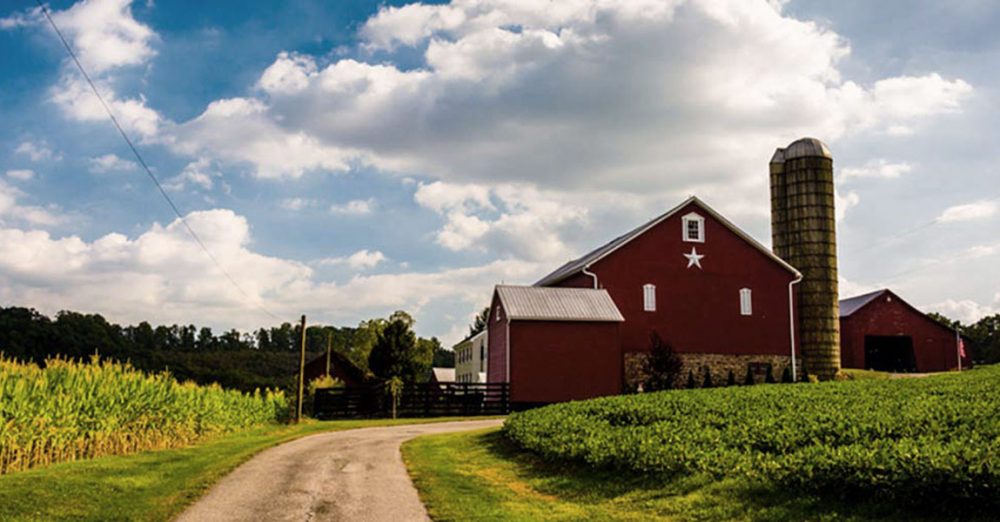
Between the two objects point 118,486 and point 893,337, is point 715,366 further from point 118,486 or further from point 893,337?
point 118,486

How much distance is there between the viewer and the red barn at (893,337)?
50.9 metres

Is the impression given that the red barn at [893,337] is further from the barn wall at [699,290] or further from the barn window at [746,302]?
the barn window at [746,302]

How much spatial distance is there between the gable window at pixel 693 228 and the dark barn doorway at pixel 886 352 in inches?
728

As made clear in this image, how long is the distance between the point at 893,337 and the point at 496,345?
29.1 meters

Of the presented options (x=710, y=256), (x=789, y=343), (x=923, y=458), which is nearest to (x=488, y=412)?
(x=710, y=256)

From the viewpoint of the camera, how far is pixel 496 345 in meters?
38.0

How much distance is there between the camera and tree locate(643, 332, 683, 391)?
3719cm

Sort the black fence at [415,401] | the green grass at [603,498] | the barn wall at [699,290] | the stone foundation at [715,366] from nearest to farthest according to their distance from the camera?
1. the green grass at [603,498]
2. the black fence at [415,401]
3. the stone foundation at [715,366]
4. the barn wall at [699,290]

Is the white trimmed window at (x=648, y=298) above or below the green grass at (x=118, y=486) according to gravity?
above

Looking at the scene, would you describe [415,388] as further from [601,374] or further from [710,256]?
[710,256]

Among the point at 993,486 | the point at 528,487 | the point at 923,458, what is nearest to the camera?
the point at 993,486

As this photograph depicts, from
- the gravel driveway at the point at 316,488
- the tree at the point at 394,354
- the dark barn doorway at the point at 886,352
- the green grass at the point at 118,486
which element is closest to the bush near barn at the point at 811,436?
the gravel driveway at the point at 316,488

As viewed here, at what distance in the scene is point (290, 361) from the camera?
8606cm

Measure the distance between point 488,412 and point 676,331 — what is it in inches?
419
